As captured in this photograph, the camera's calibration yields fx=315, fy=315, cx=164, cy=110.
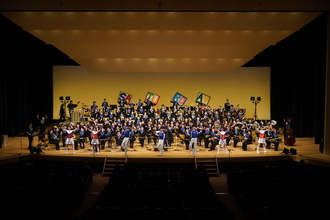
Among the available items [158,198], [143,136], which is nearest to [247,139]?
[143,136]

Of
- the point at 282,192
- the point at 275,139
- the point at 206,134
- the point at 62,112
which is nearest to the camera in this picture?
the point at 282,192

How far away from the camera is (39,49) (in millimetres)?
20844

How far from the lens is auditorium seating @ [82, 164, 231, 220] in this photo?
6535 mm

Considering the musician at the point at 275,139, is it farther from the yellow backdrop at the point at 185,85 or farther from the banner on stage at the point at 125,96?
the banner on stage at the point at 125,96

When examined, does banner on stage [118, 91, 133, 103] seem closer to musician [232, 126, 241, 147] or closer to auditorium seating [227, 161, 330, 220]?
musician [232, 126, 241, 147]

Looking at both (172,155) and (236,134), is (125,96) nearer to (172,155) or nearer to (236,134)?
(236,134)

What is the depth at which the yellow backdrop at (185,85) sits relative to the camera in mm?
25719

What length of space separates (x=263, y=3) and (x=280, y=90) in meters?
13.5

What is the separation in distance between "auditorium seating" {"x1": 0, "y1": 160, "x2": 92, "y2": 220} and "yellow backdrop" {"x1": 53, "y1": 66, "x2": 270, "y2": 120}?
49.3 ft

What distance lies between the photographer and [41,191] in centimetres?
822

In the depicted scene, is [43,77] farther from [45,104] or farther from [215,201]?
[215,201]

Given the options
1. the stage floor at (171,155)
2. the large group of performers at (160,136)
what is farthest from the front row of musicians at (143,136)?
the stage floor at (171,155)

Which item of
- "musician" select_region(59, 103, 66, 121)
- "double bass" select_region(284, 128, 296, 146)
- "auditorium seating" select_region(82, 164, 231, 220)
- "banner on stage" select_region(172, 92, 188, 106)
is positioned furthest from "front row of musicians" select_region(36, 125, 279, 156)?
"banner on stage" select_region(172, 92, 188, 106)

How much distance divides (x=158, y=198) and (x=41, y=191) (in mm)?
3082
